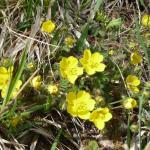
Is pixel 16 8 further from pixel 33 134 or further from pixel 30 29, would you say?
pixel 33 134

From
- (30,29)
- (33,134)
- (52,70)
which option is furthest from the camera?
(30,29)

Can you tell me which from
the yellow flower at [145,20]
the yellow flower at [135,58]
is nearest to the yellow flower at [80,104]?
the yellow flower at [135,58]

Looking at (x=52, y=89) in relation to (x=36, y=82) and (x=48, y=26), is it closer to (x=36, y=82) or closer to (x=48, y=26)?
(x=36, y=82)

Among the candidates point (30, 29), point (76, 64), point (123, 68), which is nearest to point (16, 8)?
point (30, 29)

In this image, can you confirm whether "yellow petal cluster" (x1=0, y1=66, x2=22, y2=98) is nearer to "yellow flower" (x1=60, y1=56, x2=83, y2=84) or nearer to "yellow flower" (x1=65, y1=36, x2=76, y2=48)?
"yellow flower" (x1=60, y1=56, x2=83, y2=84)

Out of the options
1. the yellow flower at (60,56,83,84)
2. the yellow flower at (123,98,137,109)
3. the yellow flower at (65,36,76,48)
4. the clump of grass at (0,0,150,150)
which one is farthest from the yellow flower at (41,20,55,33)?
the yellow flower at (123,98,137,109)

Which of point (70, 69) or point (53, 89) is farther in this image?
point (70, 69)

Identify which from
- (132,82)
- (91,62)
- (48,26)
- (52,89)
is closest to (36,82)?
(52,89)
